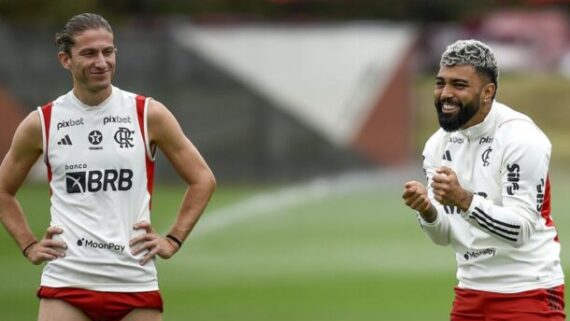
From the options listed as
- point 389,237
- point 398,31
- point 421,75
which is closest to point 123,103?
point 389,237

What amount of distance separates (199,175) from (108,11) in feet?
80.0

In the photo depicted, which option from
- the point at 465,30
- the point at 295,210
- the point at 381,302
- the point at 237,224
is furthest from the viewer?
the point at 465,30

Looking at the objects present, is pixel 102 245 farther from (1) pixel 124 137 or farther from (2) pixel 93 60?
(2) pixel 93 60

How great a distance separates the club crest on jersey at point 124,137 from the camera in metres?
7.19

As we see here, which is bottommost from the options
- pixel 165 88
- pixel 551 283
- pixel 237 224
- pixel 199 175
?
pixel 551 283

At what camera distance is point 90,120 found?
725 cm

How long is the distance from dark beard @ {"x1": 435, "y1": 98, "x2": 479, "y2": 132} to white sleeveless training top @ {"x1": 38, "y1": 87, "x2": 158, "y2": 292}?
55.2 inches

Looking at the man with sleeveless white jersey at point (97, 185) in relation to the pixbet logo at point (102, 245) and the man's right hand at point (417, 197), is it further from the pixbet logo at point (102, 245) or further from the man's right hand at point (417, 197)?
the man's right hand at point (417, 197)

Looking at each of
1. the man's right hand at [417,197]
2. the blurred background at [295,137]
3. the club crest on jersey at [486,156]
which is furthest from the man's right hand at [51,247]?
the blurred background at [295,137]

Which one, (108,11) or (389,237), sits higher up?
(108,11)

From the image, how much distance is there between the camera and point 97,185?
7.14 m

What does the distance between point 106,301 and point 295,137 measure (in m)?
17.7

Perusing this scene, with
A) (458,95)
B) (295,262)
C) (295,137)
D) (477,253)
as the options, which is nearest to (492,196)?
(477,253)

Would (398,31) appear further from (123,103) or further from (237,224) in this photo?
(123,103)
